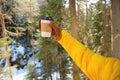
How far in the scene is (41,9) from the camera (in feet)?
40.2

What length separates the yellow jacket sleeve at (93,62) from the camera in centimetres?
145

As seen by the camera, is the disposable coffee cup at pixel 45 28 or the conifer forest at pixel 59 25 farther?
the conifer forest at pixel 59 25

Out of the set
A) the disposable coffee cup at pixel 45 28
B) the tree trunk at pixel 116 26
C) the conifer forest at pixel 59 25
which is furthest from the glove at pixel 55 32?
the conifer forest at pixel 59 25

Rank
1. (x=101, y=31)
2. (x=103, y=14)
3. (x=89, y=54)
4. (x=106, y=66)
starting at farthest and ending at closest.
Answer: (x=101, y=31) → (x=103, y=14) → (x=89, y=54) → (x=106, y=66)

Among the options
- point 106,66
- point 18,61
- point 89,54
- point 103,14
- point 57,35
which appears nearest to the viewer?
point 106,66

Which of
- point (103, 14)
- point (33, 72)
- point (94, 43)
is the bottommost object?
point (33, 72)

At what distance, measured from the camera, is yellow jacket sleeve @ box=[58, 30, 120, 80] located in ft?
4.74

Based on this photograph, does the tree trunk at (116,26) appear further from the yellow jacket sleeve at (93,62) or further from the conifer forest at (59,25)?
the conifer forest at (59,25)

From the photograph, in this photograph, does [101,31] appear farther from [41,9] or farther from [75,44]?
[75,44]

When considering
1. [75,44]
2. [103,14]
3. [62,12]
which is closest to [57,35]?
[75,44]

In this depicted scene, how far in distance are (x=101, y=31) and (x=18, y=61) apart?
5919mm

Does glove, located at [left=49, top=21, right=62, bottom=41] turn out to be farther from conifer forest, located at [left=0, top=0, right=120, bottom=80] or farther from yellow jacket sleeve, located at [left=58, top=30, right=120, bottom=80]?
conifer forest, located at [left=0, top=0, right=120, bottom=80]

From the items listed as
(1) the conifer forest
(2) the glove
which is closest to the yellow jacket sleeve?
(2) the glove

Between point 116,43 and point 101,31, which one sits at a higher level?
point 116,43
